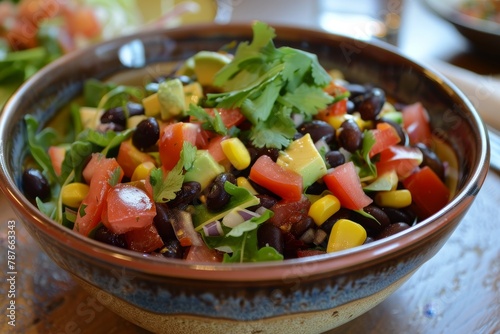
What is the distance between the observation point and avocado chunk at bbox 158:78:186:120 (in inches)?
67.1

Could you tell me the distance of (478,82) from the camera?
2449mm

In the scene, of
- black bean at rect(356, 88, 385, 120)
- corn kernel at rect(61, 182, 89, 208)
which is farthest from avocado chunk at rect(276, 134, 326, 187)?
corn kernel at rect(61, 182, 89, 208)

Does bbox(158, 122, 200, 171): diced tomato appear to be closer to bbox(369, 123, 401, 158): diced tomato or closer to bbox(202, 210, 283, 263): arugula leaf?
bbox(202, 210, 283, 263): arugula leaf

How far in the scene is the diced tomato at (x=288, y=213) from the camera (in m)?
1.43

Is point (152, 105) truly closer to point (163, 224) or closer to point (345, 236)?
point (163, 224)

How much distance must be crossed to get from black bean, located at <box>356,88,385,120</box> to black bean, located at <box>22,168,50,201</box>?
40.0 inches

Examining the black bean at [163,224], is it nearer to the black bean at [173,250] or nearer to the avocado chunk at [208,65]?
the black bean at [173,250]

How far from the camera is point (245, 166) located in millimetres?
1515

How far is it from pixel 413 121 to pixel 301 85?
0.45 metres

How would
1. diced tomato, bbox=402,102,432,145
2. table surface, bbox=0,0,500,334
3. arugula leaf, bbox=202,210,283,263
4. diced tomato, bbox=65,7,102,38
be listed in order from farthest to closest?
diced tomato, bbox=65,7,102,38
diced tomato, bbox=402,102,432,145
table surface, bbox=0,0,500,334
arugula leaf, bbox=202,210,283,263

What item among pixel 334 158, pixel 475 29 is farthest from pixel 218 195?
pixel 475 29

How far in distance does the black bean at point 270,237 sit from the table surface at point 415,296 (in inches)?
12.5

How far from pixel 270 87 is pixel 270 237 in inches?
20.1

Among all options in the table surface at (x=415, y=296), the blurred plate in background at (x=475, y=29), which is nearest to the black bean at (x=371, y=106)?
the table surface at (x=415, y=296)
